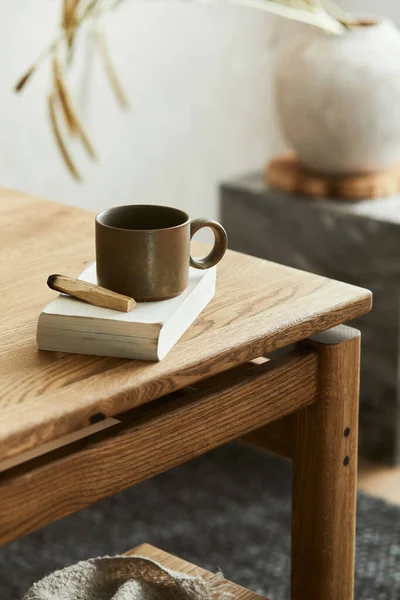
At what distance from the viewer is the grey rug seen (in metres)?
1.56

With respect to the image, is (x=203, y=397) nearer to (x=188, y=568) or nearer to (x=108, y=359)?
(x=108, y=359)

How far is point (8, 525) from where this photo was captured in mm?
720

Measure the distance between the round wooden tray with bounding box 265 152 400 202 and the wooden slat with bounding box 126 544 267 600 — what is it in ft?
3.20

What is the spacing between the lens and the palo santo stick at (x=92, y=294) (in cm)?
81

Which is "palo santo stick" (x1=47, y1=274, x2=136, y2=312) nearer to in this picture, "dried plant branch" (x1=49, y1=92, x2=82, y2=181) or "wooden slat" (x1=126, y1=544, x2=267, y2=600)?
"wooden slat" (x1=126, y1=544, x2=267, y2=600)

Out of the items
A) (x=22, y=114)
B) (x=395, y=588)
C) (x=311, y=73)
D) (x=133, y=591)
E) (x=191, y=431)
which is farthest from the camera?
(x=22, y=114)

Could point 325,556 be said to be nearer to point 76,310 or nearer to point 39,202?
point 76,310

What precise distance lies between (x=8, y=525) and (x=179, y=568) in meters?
0.40

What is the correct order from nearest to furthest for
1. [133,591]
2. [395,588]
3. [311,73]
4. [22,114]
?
[133,591] → [395,588] → [311,73] → [22,114]

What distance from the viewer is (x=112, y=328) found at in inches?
31.1

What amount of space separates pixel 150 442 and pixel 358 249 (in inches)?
43.8

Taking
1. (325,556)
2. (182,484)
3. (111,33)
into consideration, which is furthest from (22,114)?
(325,556)

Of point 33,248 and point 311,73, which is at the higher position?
point 311,73

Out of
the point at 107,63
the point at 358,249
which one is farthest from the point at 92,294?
the point at 107,63
